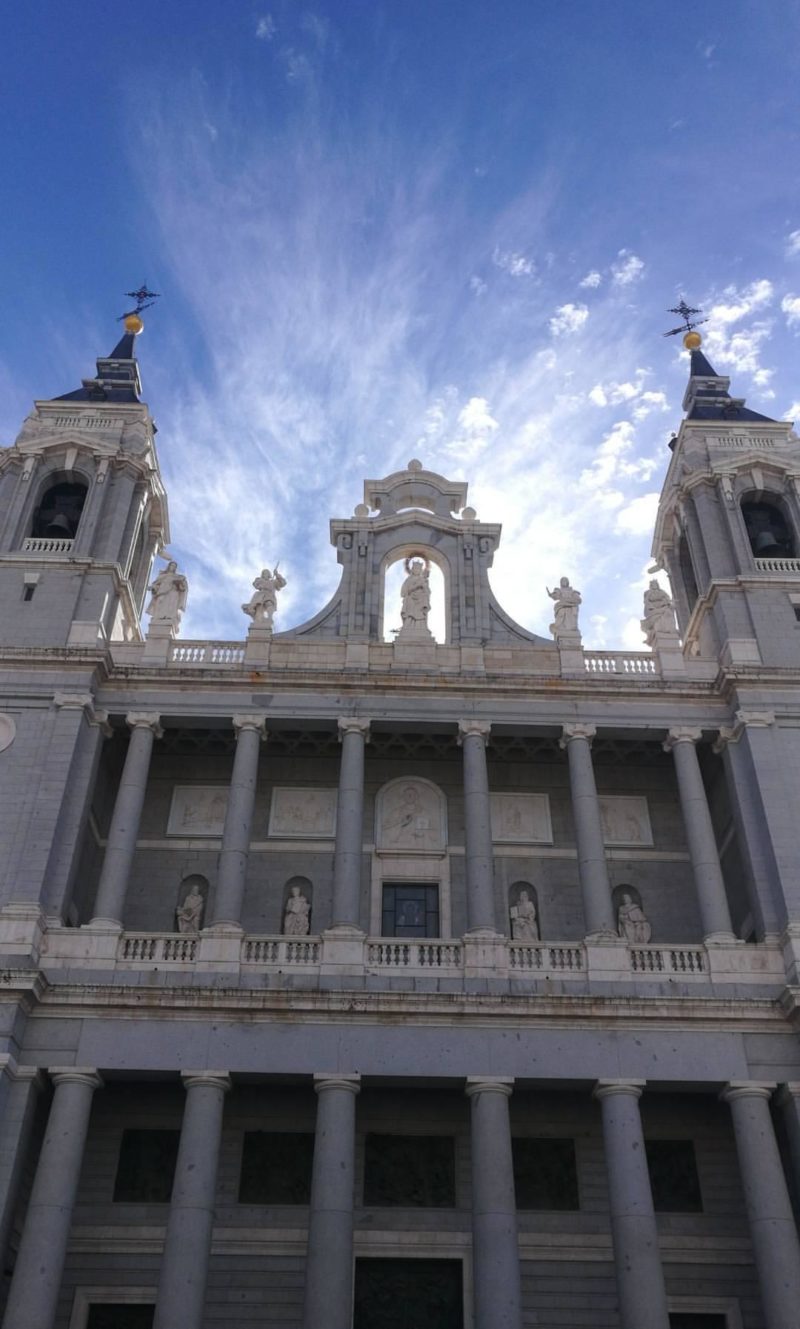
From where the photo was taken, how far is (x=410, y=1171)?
2344 cm

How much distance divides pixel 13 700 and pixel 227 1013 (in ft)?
30.4

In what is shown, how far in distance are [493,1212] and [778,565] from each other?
1822 cm

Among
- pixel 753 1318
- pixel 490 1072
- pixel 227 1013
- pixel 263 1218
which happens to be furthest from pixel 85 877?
pixel 753 1318

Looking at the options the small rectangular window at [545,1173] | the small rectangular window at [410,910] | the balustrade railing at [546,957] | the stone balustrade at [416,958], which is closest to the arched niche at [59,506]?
the stone balustrade at [416,958]

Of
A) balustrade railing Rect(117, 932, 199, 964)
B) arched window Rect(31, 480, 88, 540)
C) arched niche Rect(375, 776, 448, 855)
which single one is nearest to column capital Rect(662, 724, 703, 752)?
arched niche Rect(375, 776, 448, 855)

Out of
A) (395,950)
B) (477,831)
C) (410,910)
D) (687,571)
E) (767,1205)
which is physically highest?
(687,571)

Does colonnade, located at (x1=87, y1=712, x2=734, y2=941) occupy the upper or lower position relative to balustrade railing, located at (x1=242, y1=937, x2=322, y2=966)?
upper

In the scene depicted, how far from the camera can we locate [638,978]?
899 inches

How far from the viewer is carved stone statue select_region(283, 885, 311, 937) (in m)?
25.2

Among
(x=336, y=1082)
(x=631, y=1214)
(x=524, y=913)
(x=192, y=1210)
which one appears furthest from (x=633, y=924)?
(x=192, y=1210)

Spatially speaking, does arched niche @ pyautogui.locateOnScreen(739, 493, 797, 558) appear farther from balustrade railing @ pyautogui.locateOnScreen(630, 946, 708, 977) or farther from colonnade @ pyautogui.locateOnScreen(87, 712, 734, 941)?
balustrade railing @ pyautogui.locateOnScreen(630, 946, 708, 977)

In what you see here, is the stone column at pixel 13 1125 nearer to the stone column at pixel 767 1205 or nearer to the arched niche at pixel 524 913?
the arched niche at pixel 524 913

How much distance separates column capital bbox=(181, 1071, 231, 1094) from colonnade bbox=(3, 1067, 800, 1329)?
19 millimetres

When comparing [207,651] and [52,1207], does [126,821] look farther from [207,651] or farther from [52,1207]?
[52,1207]
